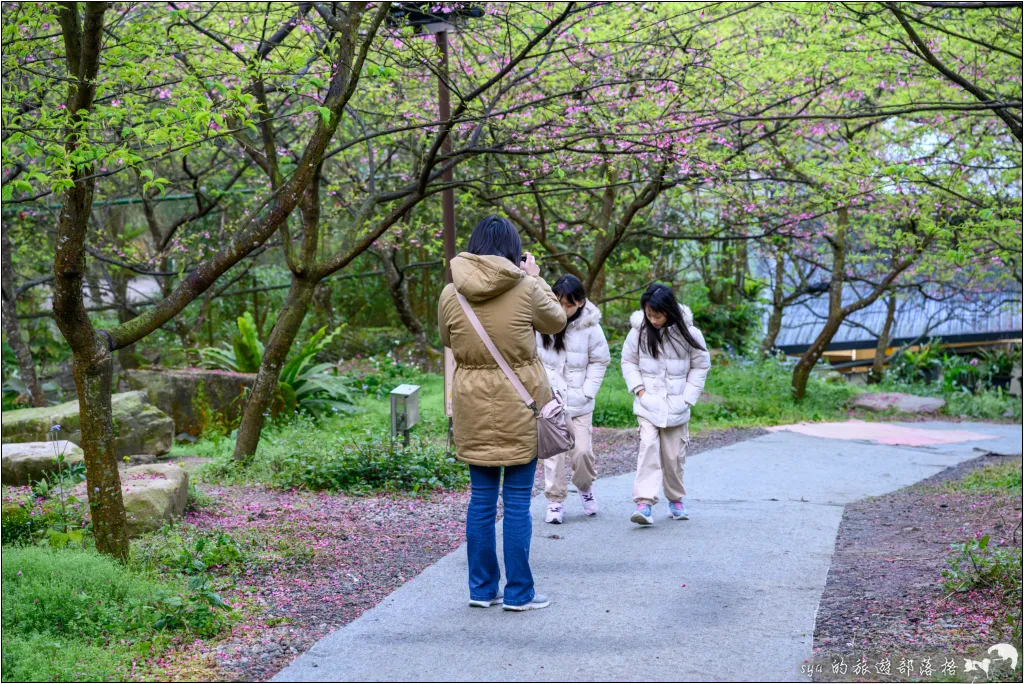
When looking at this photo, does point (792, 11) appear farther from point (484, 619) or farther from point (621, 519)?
point (484, 619)

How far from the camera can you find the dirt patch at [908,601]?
3797 mm

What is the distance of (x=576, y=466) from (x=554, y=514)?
14.5 inches

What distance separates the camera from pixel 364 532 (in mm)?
6406

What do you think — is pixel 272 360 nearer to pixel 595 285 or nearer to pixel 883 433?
pixel 595 285

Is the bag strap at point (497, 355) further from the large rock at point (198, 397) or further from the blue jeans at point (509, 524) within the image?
the large rock at point (198, 397)

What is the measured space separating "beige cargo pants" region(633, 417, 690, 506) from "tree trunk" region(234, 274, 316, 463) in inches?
122

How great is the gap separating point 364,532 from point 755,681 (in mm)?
3293

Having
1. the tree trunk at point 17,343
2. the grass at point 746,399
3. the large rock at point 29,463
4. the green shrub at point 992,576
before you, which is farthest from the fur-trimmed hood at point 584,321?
the grass at point 746,399

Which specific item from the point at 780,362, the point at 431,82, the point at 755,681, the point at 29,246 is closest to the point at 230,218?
the point at 29,246

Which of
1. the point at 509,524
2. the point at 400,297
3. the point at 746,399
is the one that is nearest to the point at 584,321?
the point at 509,524

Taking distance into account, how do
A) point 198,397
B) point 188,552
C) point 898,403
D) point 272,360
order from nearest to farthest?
1. point 188,552
2. point 272,360
3. point 198,397
4. point 898,403

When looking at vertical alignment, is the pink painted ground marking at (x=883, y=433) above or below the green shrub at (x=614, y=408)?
below

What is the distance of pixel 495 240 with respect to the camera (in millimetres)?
4426

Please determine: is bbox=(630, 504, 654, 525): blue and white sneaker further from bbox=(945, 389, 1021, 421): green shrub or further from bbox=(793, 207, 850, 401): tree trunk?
bbox=(945, 389, 1021, 421): green shrub
